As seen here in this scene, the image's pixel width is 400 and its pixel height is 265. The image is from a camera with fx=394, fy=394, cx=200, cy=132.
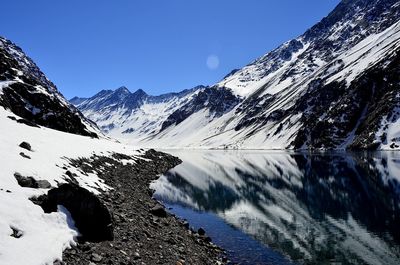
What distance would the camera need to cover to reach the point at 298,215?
44938mm

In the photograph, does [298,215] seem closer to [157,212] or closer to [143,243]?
[157,212]

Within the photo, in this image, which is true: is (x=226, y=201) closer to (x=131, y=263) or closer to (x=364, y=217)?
(x=364, y=217)

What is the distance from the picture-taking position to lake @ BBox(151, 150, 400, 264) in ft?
99.3

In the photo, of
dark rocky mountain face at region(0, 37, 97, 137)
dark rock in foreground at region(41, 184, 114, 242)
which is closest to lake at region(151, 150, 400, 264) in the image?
dark rock in foreground at region(41, 184, 114, 242)

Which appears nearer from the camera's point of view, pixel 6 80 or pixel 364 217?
pixel 364 217

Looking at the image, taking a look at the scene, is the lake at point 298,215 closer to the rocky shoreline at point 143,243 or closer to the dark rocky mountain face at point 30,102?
the rocky shoreline at point 143,243

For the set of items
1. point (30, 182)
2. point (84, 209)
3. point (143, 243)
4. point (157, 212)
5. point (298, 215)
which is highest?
point (30, 182)

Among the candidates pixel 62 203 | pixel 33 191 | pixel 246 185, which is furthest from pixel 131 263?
pixel 246 185

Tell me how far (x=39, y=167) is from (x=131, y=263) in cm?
1139

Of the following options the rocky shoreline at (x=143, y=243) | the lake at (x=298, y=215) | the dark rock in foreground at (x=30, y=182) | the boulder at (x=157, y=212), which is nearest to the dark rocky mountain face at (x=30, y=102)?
the lake at (x=298, y=215)

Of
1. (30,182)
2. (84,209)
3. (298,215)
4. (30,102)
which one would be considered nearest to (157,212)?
(84,209)

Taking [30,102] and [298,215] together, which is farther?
[30,102]

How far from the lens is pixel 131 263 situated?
786 inches

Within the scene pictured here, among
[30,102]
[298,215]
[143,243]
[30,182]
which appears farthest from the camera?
[30,102]
